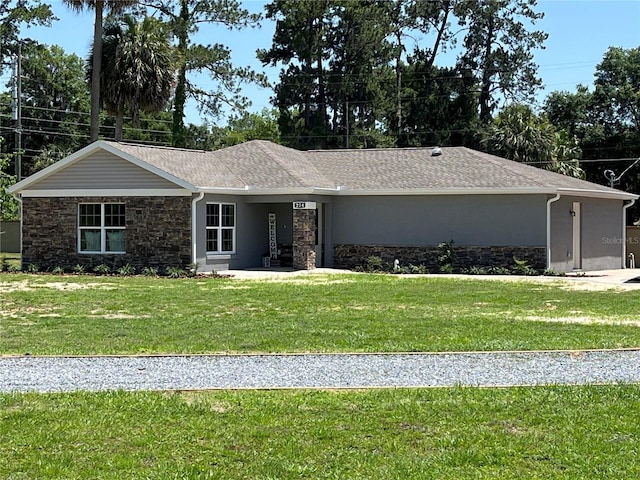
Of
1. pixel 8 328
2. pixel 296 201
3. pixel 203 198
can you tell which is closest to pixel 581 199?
pixel 296 201

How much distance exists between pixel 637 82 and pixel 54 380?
4561cm

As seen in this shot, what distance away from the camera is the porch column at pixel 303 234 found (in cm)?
2491

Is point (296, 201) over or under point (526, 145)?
under

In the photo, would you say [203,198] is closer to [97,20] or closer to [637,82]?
[97,20]

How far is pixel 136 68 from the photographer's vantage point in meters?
33.2

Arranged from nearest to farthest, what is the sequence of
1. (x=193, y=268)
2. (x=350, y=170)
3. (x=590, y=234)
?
(x=193, y=268)
(x=590, y=234)
(x=350, y=170)

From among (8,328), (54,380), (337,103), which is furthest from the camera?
(337,103)

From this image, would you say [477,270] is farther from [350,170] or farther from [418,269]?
[350,170]

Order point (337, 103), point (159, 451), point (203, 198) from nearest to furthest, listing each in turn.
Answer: point (159, 451) < point (203, 198) < point (337, 103)

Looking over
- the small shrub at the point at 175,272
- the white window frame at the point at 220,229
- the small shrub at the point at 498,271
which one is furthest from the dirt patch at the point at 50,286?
the small shrub at the point at 498,271

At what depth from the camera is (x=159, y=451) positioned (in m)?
6.02

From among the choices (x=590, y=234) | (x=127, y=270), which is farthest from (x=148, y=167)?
(x=590, y=234)

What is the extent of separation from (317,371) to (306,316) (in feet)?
16.4

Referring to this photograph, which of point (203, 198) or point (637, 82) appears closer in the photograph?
point (203, 198)
